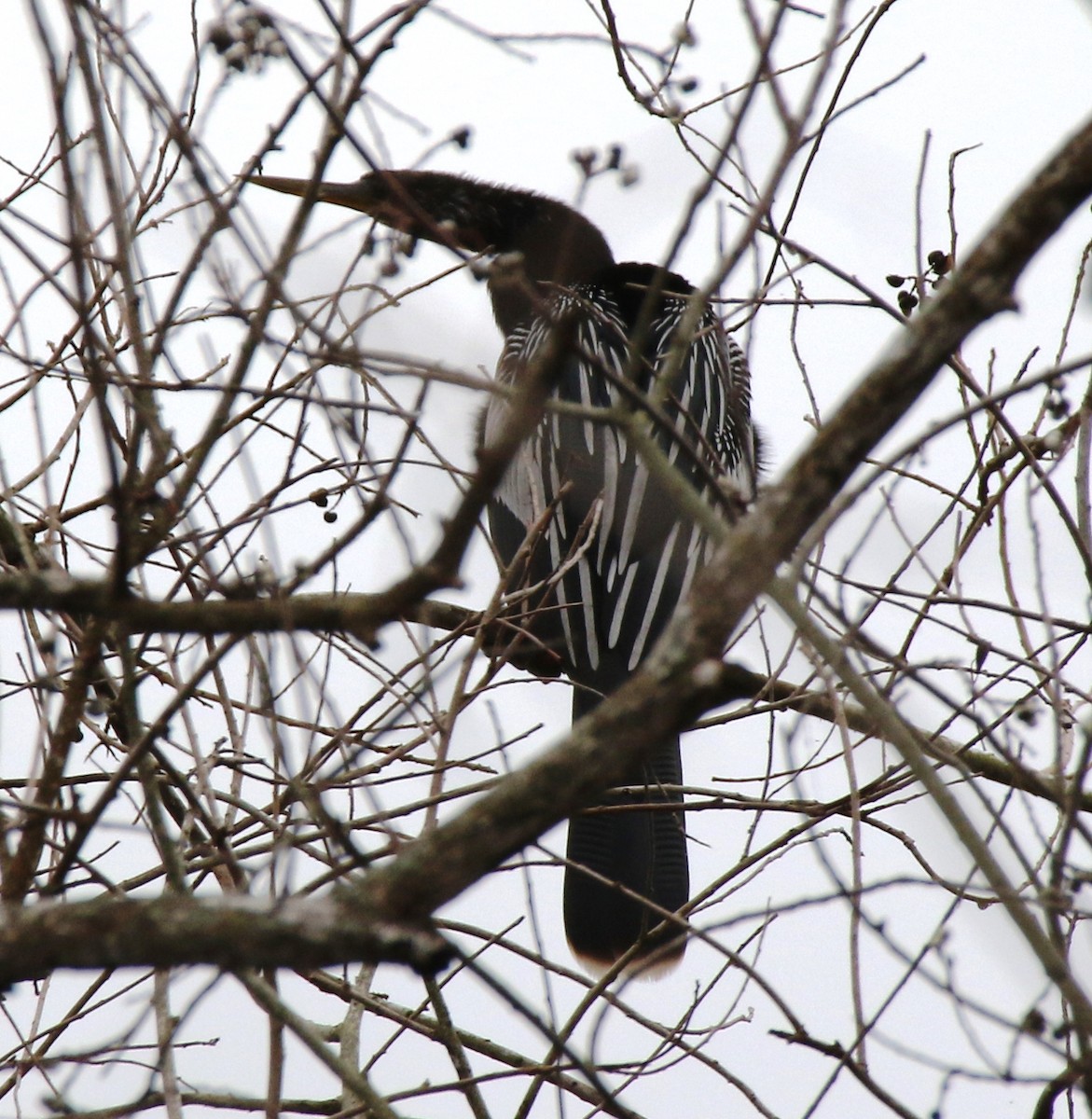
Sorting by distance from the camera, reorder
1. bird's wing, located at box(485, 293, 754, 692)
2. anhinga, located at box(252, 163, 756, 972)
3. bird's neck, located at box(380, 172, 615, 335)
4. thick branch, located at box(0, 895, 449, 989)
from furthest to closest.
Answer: bird's neck, located at box(380, 172, 615, 335) < bird's wing, located at box(485, 293, 754, 692) < anhinga, located at box(252, 163, 756, 972) < thick branch, located at box(0, 895, 449, 989)

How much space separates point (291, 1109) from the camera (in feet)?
8.46

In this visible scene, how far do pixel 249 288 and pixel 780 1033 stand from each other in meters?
1.37

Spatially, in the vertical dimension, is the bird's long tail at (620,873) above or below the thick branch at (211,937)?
above

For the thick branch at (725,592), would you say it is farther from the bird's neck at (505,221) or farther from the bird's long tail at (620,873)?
the bird's neck at (505,221)

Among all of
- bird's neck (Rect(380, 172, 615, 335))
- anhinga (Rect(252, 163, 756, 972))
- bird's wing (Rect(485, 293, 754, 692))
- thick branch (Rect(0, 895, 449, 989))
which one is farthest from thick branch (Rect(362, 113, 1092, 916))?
bird's neck (Rect(380, 172, 615, 335))

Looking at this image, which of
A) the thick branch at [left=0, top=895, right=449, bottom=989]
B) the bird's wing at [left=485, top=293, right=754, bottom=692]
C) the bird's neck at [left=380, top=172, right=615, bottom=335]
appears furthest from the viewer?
the bird's neck at [left=380, top=172, right=615, bottom=335]

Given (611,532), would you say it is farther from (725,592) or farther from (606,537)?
(725,592)

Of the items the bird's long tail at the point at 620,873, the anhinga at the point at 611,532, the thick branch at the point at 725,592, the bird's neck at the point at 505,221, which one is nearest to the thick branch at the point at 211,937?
the thick branch at the point at 725,592

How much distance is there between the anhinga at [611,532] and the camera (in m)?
3.11

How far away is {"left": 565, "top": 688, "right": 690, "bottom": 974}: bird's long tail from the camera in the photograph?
10.4ft

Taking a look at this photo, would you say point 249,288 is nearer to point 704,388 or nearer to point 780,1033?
point 780,1033

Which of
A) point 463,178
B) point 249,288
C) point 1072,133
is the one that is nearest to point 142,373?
point 249,288

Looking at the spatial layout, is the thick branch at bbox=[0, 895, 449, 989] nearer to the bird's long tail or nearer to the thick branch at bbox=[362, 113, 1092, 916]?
the thick branch at bbox=[362, 113, 1092, 916]

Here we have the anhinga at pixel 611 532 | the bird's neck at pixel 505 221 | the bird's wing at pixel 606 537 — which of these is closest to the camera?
the anhinga at pixel 611 532
